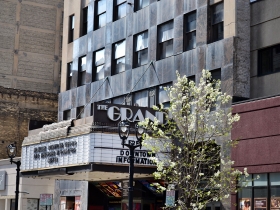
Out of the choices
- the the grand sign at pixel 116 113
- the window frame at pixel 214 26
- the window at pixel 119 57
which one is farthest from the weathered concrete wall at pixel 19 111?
the window frame at pixel 214 26

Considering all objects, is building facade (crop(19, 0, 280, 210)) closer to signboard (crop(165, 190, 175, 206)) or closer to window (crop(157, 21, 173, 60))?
window (crop(157, 21, 173, 60))

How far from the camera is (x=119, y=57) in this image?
3966 cm

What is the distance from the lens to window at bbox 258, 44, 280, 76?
95.7 ft

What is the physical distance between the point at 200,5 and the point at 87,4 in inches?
531

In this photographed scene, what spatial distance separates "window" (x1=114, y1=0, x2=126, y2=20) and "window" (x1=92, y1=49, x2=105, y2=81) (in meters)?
2.44

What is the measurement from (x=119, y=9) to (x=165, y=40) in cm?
609

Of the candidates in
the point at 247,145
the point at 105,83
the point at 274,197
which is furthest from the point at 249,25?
the point at 105,83

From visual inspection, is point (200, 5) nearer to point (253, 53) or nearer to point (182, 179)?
point (253, 53)

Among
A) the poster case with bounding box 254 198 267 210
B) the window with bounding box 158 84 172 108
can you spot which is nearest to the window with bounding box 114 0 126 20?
the window with bounding box 158 84 172 108

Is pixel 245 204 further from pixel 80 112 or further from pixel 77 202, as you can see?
pixel 77 202

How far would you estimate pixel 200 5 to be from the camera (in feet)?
107

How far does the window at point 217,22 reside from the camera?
31.6 metres

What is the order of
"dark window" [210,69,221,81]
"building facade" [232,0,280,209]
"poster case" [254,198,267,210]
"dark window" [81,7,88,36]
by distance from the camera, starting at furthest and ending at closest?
"dark window" [81,7,88,36] < "dark window" [210,69,221,81] < "poster case" [254,198,267,210] < "building facade" [232,0,280,209]

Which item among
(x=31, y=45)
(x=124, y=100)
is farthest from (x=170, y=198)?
(x=31, y=45)
